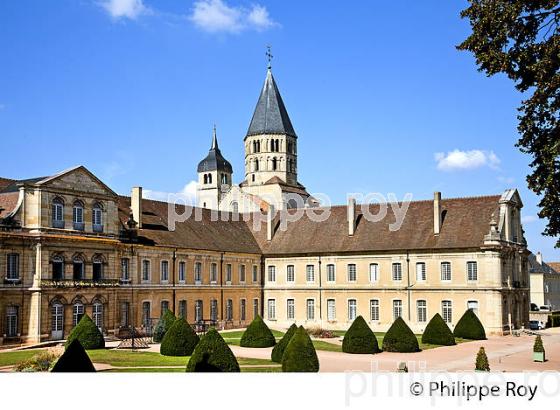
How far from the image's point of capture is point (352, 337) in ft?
111

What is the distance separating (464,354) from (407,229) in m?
15.5

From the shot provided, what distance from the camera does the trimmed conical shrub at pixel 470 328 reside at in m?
41.1

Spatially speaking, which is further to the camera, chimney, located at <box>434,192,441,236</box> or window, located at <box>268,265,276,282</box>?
window, located at <box>268,265,276,282</box>

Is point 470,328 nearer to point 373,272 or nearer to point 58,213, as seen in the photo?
point 373,272

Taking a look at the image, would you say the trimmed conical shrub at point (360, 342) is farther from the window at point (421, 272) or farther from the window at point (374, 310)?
the window at point (374, 310)

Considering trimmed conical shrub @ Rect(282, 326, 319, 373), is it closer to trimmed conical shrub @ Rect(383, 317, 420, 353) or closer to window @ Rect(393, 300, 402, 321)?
trimmed conical shrub @ Rect(383, 317, 420, 353)

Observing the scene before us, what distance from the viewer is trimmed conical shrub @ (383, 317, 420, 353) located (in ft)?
114

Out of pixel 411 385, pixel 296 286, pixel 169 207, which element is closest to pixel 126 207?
pixel 169 207

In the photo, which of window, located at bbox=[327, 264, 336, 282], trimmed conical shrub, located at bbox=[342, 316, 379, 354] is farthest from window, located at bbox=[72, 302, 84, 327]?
window, located at bbox=[327, 264, 336, 282]

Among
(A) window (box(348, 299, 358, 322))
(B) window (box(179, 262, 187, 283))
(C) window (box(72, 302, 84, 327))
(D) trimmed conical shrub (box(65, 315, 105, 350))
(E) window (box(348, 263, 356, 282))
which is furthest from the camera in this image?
(E) window (box(348, 263, 356, 282))

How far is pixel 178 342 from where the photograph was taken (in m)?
31.2

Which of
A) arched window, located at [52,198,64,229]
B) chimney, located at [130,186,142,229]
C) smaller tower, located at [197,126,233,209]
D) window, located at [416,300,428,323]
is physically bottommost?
window, located at [416,300,428,323]

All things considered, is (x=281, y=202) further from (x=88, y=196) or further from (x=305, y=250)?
(x=88, y=196)

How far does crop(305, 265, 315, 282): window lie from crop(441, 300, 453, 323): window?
8.82m
